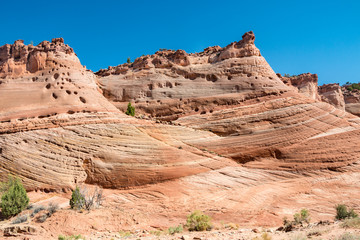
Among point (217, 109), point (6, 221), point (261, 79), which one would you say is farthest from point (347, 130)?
point (6, 221)

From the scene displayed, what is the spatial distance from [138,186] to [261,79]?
1749 cm

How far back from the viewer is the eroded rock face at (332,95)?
54.0 metres

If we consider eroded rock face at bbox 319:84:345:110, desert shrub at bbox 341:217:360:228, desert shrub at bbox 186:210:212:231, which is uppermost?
eroded rock face at bbox 319:84:345:110

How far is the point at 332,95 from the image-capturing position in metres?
54.7

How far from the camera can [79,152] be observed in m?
A: 19.8

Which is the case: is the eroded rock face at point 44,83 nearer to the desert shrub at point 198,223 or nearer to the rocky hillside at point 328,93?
the desert shrub at point 198,223

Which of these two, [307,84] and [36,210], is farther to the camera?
[307,84]

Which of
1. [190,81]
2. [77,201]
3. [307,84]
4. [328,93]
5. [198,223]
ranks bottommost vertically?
[198,223]

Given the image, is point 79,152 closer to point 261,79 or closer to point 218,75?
point 218,75

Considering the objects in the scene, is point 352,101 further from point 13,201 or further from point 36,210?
point 13,201

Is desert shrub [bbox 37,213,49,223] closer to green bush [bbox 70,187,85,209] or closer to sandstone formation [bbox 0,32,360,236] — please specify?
sandstone formation [bbox 0,32,360,236]

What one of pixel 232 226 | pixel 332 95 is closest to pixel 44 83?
pixel 232 226

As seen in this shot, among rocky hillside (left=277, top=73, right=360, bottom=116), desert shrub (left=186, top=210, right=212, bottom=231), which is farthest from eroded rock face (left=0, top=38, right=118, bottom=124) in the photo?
rocky hillside (left=277, top=73, right=360, bottom=116)

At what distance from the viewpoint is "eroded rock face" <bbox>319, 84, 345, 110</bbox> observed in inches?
2124
